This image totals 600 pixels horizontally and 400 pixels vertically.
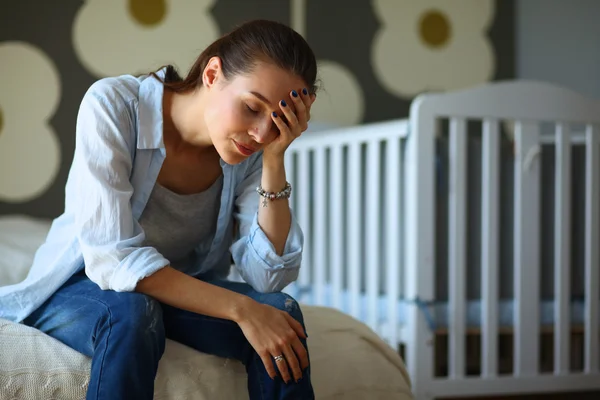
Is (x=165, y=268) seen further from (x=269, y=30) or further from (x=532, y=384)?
(x=532, y=384)

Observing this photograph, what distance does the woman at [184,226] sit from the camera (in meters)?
0.98

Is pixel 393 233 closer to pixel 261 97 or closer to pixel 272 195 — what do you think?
pixel 272 195

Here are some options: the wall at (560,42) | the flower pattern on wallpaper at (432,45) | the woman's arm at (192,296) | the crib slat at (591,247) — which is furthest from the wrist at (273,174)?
the wall at (560,42)

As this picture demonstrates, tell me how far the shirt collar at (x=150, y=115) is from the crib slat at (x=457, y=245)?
94cm

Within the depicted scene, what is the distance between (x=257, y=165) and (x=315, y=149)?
110 centimetres

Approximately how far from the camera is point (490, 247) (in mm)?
1879

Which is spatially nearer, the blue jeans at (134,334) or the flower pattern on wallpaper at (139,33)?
the blue jeans at (134,334)

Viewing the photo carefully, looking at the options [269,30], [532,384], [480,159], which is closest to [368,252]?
[480,159]

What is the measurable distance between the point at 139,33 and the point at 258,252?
173cm

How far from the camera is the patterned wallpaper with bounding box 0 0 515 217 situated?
2543 mm

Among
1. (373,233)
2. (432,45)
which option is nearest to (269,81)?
(373,233)

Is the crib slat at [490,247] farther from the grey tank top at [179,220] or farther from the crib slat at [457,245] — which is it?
the grey tank top at [179,220]

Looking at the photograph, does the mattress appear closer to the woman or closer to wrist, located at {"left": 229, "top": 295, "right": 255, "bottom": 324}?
the woman

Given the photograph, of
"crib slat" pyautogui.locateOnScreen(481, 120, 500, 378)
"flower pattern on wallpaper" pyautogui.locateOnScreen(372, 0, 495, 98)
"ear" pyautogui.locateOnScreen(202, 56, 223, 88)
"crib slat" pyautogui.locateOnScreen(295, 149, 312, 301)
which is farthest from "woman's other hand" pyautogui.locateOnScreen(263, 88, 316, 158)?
"flower pattern on wallpaper" pyautogui.locateOnScreen(372, 0, 495, 98)
